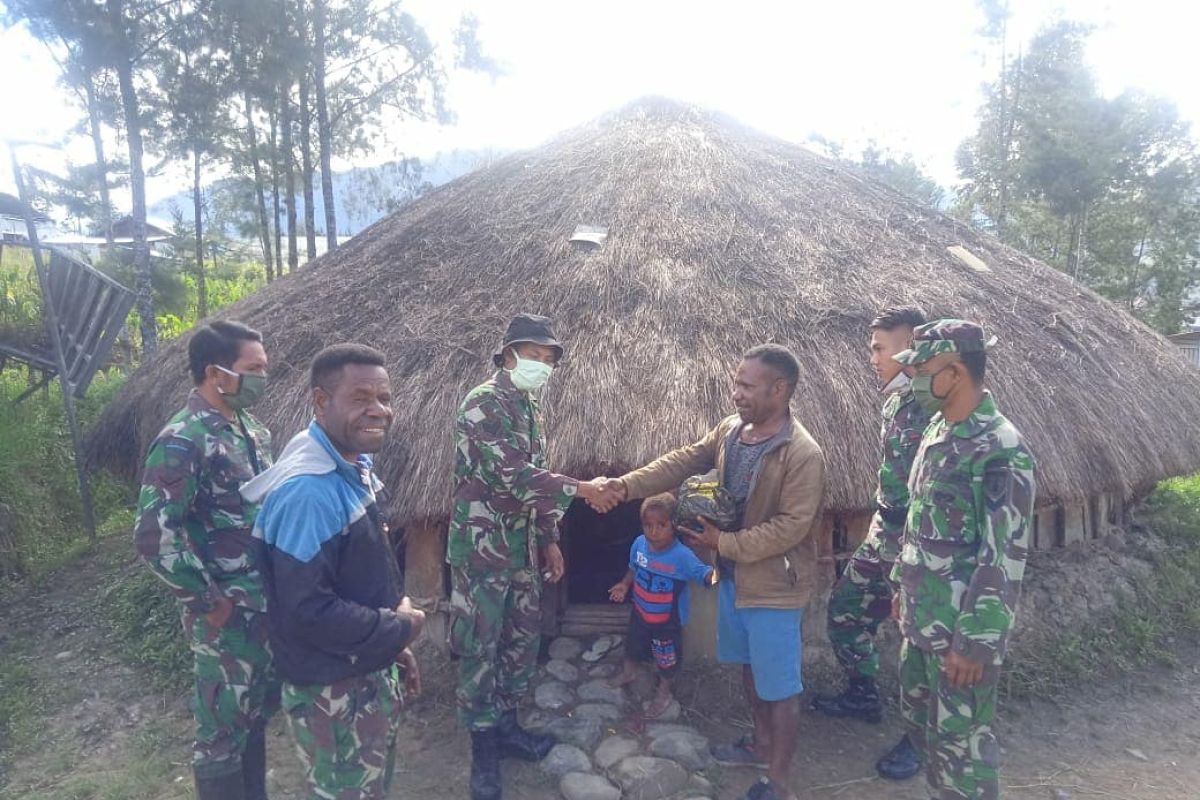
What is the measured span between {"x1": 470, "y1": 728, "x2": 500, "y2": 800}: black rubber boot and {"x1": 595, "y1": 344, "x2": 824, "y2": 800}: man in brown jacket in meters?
1.15

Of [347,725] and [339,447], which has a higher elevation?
[339,447]

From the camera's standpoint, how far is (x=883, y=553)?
3654 millimetres

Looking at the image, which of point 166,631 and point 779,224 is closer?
point 166,631

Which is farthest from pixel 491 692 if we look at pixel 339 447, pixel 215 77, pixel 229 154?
pixel 229 154

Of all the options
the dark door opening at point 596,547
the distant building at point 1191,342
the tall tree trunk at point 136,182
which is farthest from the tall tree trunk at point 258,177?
the distant building at point 1191,342

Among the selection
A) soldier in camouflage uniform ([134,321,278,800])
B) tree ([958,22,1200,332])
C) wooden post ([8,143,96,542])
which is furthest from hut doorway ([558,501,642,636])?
tree ([958,22,1200,332])

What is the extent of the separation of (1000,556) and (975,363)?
0.70 metres

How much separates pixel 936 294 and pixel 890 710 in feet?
9.80

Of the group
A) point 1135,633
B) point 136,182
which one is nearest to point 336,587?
point 1135,633

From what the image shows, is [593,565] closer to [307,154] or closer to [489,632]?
[489,632]

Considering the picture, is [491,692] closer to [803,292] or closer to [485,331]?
[485,331]

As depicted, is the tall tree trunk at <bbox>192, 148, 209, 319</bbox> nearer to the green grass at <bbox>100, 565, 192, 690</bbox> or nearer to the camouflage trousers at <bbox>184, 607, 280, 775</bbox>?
the green grass at <bbox>100, 565, 192, 690</bbox>

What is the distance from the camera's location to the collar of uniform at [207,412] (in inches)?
115

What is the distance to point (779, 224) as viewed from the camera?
6.20 metres
